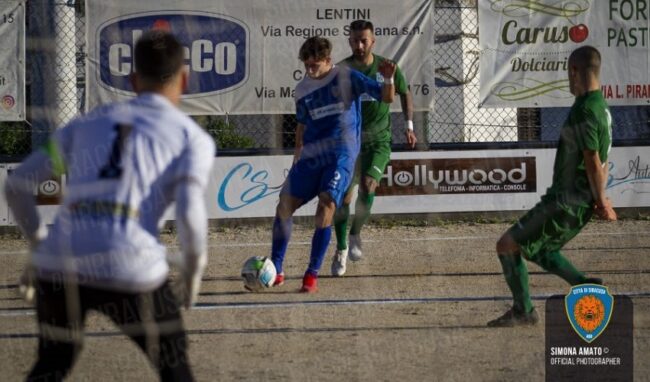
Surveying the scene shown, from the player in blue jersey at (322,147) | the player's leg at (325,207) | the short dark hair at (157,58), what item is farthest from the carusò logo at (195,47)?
the short dark hair at (157,58)

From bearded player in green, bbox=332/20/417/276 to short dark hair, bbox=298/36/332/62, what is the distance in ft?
3.51

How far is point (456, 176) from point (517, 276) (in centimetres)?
597

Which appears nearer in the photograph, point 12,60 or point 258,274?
point 258,274

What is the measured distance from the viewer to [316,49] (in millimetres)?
7652

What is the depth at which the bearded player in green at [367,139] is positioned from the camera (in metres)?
8.77

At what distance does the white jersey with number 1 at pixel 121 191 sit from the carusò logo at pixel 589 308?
347cm

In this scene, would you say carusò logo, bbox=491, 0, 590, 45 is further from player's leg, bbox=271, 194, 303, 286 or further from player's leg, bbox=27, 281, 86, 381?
player's leg, bbox=27, 281, 86, 381

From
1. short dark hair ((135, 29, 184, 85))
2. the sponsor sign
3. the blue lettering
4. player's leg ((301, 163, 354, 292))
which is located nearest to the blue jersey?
player's leg ((301, 163, 354, 292))

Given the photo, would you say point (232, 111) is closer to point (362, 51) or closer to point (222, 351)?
point (362, 51)

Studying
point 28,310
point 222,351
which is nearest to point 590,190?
point 222,351

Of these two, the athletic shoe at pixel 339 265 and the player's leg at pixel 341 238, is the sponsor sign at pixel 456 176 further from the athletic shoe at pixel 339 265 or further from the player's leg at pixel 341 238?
the athletic shoe at pixel 339 265

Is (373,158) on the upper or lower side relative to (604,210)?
upper

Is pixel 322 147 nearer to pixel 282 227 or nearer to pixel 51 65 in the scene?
pixel 282 227

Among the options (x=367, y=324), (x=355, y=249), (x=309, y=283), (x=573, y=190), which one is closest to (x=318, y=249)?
(x=309, y=283)
